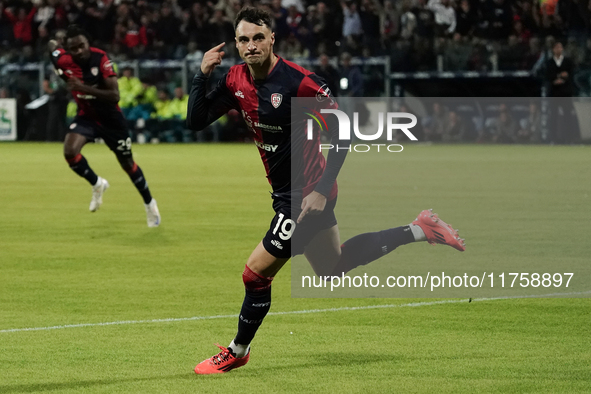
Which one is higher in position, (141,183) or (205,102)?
(205,102)

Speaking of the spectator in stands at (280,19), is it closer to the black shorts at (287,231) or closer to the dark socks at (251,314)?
the black shorts at (287,231)

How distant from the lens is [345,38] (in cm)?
2727

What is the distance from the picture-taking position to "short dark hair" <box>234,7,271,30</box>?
5.50 m

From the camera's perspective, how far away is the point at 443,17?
26406 mm

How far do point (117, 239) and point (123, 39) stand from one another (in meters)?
20.5

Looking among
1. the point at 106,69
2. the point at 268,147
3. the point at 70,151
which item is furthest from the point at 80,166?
the point at 268,147

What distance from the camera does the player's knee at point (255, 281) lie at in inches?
217

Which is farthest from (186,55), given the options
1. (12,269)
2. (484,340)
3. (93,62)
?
(484,340)

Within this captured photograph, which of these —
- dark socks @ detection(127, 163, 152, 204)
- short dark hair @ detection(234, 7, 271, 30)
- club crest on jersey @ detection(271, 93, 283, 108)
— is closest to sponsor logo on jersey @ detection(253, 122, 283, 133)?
club crest on jersey @ detection(271, 93, 283, 108)

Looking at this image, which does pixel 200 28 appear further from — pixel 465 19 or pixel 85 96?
pixel 85 96

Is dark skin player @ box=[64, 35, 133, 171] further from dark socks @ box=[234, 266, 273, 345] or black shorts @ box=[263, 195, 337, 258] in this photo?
dark socks @ box=[234, 266, 273, 345]

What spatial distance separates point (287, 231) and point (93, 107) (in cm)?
767

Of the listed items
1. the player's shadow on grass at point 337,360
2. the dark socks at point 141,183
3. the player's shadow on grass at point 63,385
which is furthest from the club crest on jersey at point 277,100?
the dark socks at point 141,183

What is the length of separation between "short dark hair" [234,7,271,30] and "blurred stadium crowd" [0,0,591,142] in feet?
61.0
